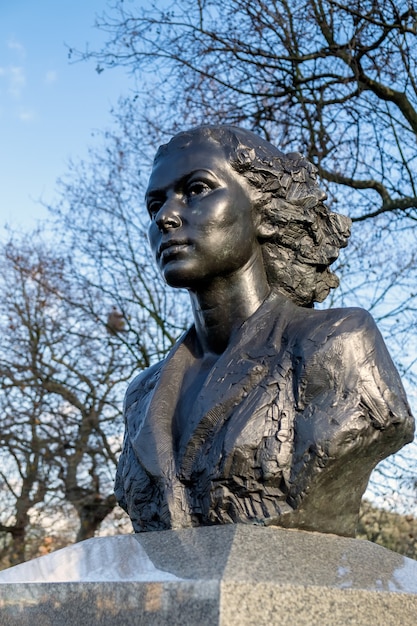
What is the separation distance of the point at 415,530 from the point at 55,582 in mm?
9612

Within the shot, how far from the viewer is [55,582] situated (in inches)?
111

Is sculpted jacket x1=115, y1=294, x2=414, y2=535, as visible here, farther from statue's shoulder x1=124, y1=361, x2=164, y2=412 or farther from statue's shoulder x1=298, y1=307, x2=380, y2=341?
statue's shoulder x1=124, y1=361, x2=164, y2=412

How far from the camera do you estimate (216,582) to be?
239 cm

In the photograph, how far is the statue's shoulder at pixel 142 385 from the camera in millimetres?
3850

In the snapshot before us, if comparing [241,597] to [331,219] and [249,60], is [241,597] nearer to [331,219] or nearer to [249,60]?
[331,219]

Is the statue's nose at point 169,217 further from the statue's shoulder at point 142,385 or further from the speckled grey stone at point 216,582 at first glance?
the speckled grey stone at point 216,582

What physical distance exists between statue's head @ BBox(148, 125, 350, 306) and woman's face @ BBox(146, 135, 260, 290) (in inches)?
1.7

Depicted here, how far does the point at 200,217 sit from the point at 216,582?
1.56 metres

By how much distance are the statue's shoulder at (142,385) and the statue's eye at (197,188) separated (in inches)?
30.2

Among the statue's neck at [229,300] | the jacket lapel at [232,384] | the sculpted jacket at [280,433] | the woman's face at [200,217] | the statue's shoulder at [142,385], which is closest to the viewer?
the sculpted jacket at [280,433]

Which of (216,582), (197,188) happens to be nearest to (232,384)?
(197,188)

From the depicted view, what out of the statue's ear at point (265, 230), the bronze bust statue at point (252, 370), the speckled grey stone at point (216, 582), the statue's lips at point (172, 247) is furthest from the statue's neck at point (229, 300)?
the speckled grey stone at point (216, 582)

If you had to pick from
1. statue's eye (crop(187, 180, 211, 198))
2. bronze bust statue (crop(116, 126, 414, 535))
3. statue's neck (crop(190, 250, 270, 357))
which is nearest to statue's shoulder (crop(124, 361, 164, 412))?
bronze bust statue (crop(116, 126, 414, 535))

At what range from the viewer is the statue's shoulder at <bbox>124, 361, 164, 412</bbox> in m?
3.85
